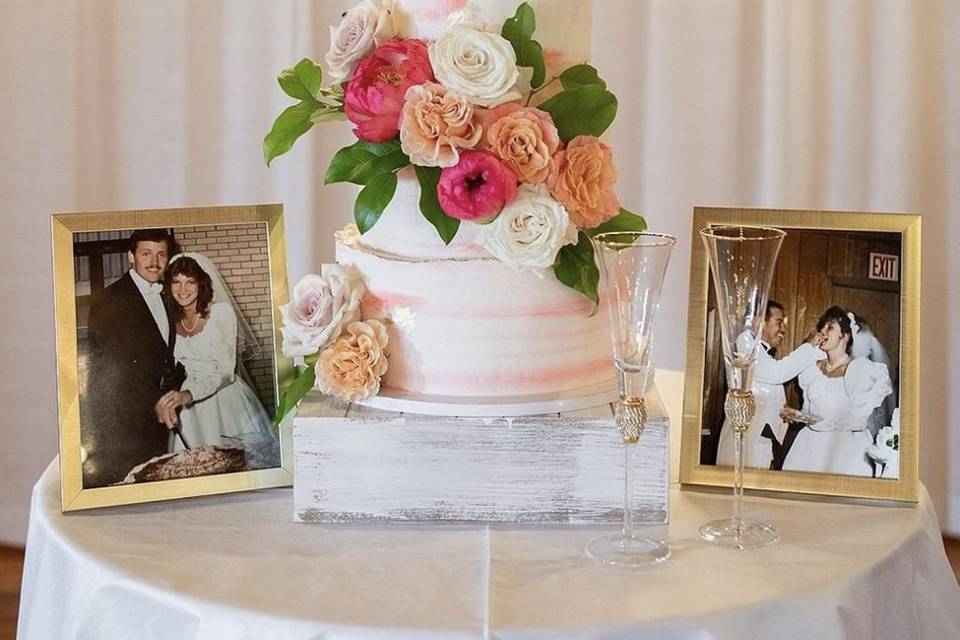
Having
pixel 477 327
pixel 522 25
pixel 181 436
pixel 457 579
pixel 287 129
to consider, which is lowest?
pixel 457 579

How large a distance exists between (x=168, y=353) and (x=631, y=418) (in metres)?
0.52

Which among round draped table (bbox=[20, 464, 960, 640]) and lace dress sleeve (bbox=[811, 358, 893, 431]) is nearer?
round draped table (bbox=[20, 464, 960, 640])

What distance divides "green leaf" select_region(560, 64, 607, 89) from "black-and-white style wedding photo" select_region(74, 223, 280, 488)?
15.0 inches

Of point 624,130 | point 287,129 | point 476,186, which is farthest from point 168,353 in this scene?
point 624,130

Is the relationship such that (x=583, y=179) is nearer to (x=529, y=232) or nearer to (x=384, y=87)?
(x=529, y=232)

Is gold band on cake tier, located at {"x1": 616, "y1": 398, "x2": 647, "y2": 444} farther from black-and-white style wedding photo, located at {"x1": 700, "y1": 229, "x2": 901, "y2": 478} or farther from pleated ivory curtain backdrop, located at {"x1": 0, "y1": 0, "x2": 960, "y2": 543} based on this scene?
pleated ivory curtain backdrop, located at {"x1": 0, "y1": 0, "x2": 960, "y2": 543}

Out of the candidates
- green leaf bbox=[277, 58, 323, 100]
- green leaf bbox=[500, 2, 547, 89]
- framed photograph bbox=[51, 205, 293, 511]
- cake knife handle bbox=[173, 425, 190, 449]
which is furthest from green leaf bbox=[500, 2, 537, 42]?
cake knife handle bbox=[173, 425, 190, 449]

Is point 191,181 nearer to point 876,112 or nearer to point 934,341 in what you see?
point 876,112

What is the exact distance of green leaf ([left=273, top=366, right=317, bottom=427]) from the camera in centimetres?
136

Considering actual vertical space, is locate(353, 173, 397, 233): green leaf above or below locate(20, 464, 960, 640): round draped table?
above

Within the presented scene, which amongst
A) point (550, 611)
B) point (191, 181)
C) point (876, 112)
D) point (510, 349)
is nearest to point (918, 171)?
point (876, 112)

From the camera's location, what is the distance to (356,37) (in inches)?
52.5

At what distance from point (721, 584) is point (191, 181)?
6.78ft

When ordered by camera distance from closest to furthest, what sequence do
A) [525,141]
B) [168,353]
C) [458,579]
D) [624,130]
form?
[458,579] → [525,141] → [168,353] → [624,130]
